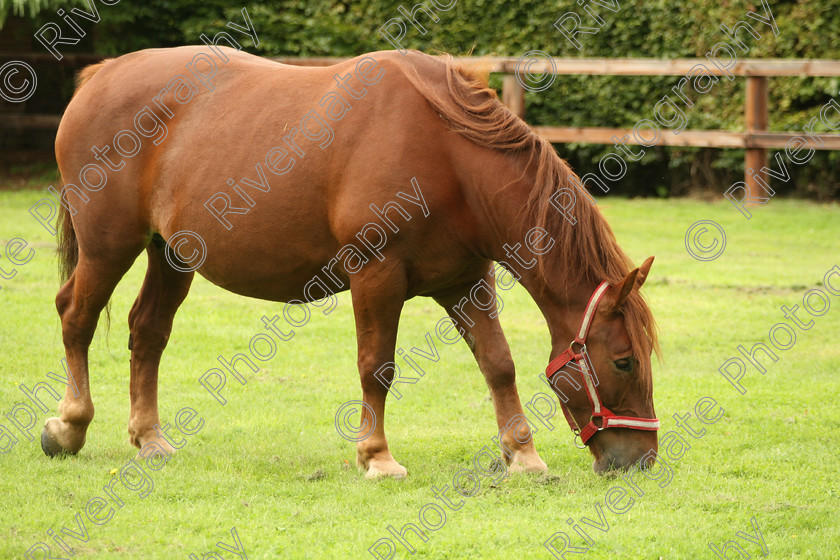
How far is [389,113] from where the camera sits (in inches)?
172

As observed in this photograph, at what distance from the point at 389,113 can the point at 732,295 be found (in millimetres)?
5423

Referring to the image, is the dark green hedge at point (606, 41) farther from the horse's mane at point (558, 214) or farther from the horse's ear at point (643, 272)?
the horse's ear at point (643, 272)

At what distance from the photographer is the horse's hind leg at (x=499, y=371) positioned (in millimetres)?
4543

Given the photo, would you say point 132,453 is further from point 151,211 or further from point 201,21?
point 201,21

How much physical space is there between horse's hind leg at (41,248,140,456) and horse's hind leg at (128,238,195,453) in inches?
9.7

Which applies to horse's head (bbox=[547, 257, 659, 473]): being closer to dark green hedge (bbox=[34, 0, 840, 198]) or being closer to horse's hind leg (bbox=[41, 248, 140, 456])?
horse's hind leg (bbox=[41, 248, 140, 456])
